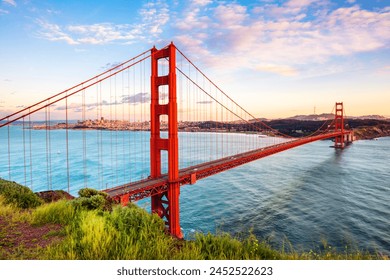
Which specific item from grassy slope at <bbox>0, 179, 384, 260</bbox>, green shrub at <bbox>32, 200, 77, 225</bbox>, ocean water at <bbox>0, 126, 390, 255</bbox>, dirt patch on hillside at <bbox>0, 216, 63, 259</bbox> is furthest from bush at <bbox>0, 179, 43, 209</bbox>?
ocean water at <bbox>0, 126, 390, 255</bbox>

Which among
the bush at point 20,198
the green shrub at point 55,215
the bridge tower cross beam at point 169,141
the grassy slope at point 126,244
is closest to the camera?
the grassy slope at point 126,244

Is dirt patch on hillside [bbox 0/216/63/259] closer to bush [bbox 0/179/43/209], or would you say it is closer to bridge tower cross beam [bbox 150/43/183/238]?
bush [bbox 0/179/43/209]

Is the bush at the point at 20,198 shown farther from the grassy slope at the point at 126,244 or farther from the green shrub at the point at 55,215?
the green shrub at the point at 55,215

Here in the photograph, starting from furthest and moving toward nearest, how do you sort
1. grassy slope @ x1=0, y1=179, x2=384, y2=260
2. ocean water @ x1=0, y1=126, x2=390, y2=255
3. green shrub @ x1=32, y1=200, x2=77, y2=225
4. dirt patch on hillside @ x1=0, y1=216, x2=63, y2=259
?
ocean water @ x1=0, y1=126, x2=390, y2=255 → green shrub @ x1=32, y1=200, x2=77, y2=225 → dirt patch on hillside @ x1=0, y1=216, x2=63, y2=259 → grassy slope @ x1=0, y1=179, x2=384, y2=260

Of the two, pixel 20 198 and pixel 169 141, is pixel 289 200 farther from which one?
pixel 20 198

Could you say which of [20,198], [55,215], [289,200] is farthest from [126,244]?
[289,200]

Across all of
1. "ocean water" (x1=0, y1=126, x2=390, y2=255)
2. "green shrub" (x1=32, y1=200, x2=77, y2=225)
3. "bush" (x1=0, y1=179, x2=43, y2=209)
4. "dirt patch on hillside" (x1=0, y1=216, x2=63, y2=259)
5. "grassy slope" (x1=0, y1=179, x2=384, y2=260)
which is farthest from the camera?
"ocean water" (x1=0, y1=126, x2=390, y2=255)

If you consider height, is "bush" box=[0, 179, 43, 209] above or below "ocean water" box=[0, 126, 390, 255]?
above

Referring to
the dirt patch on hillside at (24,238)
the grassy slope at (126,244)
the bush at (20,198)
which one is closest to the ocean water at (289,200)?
the bush at (20,198)
